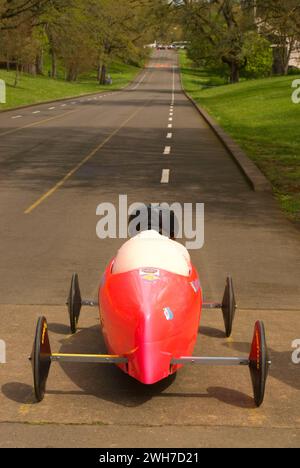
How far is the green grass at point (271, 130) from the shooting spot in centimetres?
1700

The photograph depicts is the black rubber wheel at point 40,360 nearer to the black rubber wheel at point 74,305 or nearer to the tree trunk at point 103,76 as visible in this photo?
the black rubber wheel at point 74,305

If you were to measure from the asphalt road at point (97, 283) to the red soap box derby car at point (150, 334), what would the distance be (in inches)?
11.9

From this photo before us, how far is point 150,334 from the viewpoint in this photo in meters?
5.27

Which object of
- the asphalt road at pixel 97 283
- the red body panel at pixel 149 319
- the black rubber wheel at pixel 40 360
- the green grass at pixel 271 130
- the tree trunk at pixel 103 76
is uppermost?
the red body panel at pixel 149 319

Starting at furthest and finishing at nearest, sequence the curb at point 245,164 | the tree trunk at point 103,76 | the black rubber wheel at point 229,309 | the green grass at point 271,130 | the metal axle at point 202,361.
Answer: the tree trunk at point 103,76
the green grass at point 271,130
the curb at point 245,164
the black rubber wheel at point 229,309
the metal axle at point 202,361

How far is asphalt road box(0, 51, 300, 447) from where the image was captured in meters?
5.16

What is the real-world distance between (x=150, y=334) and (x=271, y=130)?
26.1 m

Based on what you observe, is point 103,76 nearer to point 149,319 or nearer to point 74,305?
point 74,305

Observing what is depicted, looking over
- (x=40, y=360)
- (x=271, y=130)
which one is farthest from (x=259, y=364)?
(x=271, y=130)

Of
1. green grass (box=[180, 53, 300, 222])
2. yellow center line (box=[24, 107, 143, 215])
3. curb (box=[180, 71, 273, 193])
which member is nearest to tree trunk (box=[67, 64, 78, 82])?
green grass (box=[180, 53, 300, 222])

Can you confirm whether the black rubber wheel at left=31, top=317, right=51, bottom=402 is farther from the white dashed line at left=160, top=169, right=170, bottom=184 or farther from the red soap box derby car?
the white dashed line at left=160, top=169, right=170, bottom=184

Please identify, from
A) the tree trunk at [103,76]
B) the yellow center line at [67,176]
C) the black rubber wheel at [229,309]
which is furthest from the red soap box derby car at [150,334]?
the tree trunk at [103,76]

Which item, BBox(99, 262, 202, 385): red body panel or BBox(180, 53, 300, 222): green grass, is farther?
BBox(180, 53, 300, 222): green grass

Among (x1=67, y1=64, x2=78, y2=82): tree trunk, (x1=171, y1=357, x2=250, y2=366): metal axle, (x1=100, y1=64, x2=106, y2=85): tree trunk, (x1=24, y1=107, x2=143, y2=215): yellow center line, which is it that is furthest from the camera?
(x1=100, y1=64, x2=106, y2=85): tree trunk
